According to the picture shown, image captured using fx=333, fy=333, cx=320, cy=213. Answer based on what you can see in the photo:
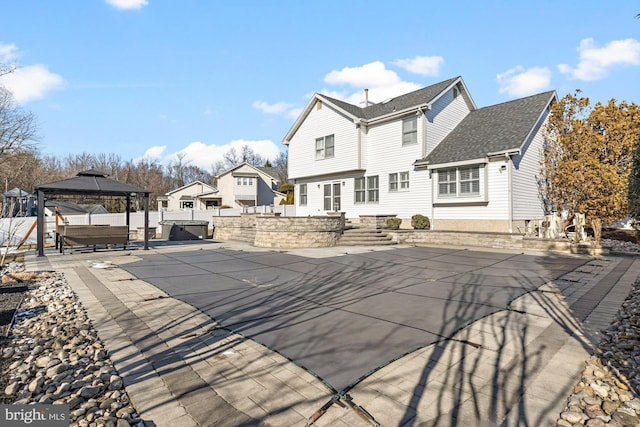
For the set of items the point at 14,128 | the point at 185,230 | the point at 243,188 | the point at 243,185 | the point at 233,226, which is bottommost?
the point at 185,230

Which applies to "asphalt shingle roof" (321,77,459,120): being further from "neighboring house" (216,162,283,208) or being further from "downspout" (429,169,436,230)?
"neighboring house" (216,162,283,208)

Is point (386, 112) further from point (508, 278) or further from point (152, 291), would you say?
point (152, 291)

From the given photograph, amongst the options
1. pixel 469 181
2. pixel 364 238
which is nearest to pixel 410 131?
pixel 469 181

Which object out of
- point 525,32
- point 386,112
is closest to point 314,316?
point 525,32

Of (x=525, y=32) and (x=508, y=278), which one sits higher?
(x=525, y=32)

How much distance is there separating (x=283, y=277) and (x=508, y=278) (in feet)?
16.9

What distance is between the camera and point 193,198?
4634cm

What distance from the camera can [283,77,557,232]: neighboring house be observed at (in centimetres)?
1501

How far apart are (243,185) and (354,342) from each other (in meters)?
40.0

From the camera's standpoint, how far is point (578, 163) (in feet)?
42.8

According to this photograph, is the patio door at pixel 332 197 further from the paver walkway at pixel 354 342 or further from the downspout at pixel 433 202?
the paver walkway at pixel 354 342

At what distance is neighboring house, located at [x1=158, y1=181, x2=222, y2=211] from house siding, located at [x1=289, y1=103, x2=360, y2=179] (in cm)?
2411

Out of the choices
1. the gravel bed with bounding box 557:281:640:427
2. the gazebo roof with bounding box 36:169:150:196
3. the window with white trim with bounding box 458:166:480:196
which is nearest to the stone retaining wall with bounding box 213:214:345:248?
the gazebo roof with bounding box 36:169:150:196

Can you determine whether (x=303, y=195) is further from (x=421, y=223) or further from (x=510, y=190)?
(x=510, y=190)
